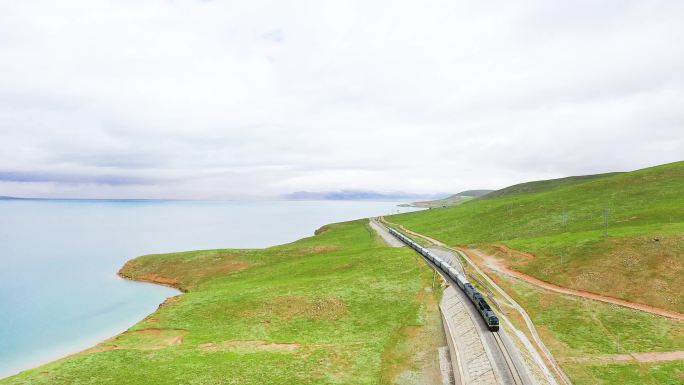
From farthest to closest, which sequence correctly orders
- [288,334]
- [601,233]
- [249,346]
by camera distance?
[601,233]
[288,334]
[249,346]

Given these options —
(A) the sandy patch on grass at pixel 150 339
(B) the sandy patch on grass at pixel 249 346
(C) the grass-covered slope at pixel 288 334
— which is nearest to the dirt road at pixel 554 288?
(C) the grass-covered slope at pixel 288 334

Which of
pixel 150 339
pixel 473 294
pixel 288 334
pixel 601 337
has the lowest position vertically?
pixel 601 337

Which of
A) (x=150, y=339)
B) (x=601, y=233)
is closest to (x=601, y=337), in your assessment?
(x=601, y=233)

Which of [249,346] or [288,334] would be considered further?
[288,334]

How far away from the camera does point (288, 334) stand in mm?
39719

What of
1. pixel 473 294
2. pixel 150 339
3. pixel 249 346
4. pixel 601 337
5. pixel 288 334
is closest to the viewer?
pixel 601 337

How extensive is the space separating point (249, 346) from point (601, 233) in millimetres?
63119

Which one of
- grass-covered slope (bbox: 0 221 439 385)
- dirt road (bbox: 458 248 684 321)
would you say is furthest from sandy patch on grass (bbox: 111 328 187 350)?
dirt road (bbox: 458 248 684 321)

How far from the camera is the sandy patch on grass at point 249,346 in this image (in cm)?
3544

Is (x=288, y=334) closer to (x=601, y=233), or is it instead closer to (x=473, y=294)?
(x=473, y=294)

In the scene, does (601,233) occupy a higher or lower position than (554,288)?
higher

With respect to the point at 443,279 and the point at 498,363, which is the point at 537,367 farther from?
the point at 443,279

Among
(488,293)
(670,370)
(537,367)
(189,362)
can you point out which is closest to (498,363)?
(537,367)

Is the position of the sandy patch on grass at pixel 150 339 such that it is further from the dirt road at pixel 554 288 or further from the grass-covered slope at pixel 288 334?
the dirt road at pixel 554 288
